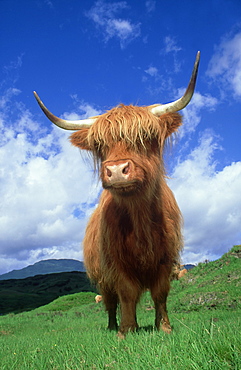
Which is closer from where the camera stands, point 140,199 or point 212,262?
point 140,199

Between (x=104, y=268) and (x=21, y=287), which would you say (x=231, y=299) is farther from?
(x=21, y=287)

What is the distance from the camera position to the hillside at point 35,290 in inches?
1091

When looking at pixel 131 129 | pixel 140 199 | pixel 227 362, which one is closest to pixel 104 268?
pixel 140 199

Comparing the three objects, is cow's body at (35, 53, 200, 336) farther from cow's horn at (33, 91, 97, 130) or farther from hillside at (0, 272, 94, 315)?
hillside at (0, 272, 94, 315)

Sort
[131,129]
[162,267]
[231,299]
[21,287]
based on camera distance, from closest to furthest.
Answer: [131,129]
[162,267]
[231,299]
[21,287]

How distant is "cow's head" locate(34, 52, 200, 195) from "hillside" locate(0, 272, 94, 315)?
20855 mm

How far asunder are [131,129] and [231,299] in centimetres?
737

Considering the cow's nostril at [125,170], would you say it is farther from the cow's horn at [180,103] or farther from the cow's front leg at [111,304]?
the cow's front leg at [111,304]

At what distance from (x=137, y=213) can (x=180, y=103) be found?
1.48 metres

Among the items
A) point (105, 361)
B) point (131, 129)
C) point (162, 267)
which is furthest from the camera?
point (162, 267)

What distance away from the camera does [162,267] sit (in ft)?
14.3

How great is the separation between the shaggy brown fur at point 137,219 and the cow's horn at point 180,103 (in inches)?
3.6

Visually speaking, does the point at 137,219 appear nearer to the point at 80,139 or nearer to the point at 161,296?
the point at 161,296

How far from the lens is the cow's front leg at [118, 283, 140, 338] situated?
4105mm
